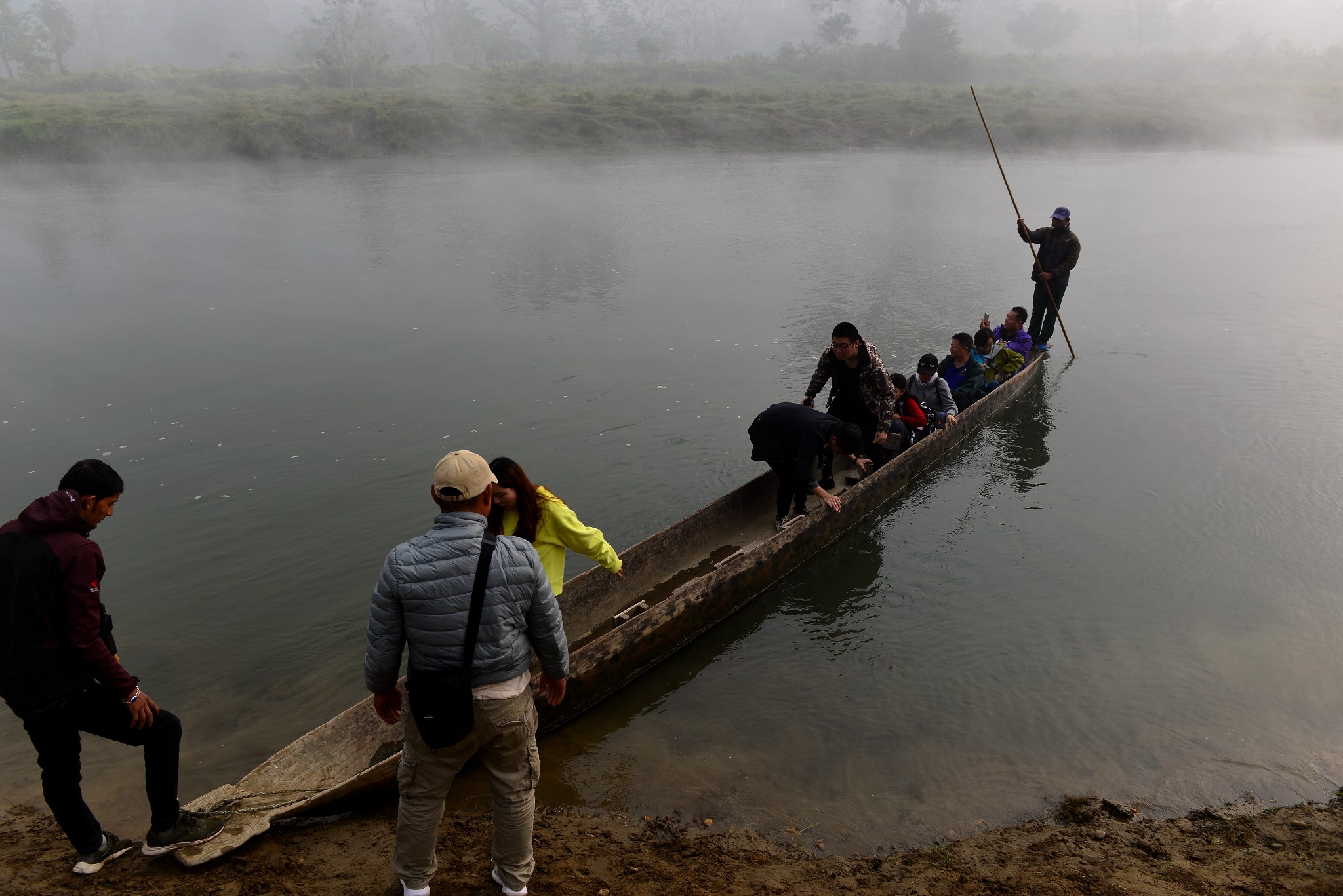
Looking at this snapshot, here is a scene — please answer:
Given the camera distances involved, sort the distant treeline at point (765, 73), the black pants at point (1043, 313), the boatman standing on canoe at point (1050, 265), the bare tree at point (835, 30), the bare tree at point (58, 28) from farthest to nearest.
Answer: the bare tree at point (835, 30) < the bare tree at point (58, 28) < the distant treeline at point (765, 73) < the black pants at point (1043, 313) < the boatman standing on canoe at point (1050, 265)

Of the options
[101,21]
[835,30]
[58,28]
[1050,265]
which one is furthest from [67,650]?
[101,21]

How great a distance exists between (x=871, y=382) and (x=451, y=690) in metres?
5.39

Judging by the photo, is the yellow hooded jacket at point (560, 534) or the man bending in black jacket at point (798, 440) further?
the man bending in black jacket at point (798, 440)

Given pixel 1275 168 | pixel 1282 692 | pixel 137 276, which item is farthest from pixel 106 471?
pixel 1275 168

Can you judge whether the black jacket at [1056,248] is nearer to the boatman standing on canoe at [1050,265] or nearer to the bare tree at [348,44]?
the boatman standing on canoe at [1050,265]

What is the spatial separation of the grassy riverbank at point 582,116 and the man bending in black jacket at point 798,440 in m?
32.3

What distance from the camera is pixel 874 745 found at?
5.32m

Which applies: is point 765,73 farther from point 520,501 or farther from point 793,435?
point 520,501

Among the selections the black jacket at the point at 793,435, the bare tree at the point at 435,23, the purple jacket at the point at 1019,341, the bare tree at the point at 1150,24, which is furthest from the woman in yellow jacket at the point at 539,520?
the bare tree at the point at 1150,24

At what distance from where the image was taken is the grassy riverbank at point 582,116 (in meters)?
32.9

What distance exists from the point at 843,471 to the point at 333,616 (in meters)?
5.01

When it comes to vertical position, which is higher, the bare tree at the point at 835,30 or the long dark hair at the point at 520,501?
the bare tree at the point at 835,30

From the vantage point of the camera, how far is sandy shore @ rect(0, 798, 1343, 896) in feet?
12.2

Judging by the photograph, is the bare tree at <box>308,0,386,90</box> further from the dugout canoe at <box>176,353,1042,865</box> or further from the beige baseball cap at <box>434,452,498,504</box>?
the beige baseball cap at <box>434,452,498,504</box>
